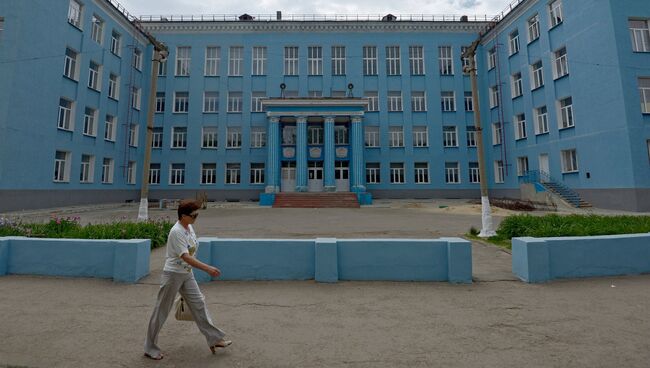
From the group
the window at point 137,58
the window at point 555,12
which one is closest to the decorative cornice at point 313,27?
the window at point 137,58

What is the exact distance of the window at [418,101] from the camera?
30164 mm

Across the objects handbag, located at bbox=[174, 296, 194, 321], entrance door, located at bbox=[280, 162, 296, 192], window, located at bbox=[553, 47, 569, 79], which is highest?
window, located at bbox=[553, 47, 569, 79]

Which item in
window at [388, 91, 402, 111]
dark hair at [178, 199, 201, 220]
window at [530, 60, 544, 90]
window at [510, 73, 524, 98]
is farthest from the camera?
window at [388, 91, 402, 111]

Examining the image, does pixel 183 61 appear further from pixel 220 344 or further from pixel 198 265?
pixel 220 344

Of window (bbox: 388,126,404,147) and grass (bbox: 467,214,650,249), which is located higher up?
window (bbox: 388,126,404,147)

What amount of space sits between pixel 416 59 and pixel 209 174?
23.3 metres

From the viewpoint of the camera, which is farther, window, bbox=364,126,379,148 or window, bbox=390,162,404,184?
window, bbox=364,126,379,148

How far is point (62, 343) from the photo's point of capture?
351cm

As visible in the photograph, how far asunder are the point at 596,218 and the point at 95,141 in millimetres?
29530

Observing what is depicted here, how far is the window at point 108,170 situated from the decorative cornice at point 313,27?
1399cm

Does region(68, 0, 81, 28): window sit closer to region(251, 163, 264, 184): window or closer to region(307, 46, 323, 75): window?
region(251, 163, 264, 184): window

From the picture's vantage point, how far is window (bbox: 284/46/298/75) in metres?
30.6

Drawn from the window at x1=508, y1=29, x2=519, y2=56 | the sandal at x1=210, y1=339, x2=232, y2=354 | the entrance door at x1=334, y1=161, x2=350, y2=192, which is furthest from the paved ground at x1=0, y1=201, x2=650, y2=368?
the window at x1=508, y1=29, x2=519, y2=56

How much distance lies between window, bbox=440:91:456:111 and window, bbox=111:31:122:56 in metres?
29.4
